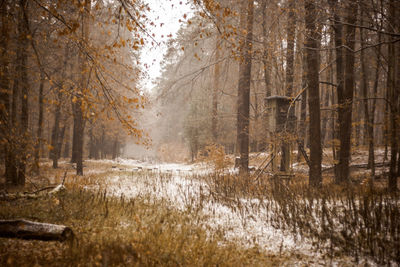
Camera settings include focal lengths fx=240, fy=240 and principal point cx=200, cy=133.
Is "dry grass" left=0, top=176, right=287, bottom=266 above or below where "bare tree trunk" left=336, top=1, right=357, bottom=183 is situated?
below

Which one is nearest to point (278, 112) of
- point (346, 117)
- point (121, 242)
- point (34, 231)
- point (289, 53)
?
point (346, 117)

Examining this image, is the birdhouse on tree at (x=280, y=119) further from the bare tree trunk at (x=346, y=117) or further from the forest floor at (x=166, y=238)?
the forest floor at (x=166, y=238)

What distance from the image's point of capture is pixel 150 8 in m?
4.54

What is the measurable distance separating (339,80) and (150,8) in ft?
18.9

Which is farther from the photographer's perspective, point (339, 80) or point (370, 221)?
point (339, 80)

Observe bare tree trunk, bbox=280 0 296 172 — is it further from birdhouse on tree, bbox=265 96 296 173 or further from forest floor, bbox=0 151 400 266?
forest floor, bbox=0 151 400 266

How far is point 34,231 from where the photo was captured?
3.10m

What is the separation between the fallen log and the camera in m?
3.09

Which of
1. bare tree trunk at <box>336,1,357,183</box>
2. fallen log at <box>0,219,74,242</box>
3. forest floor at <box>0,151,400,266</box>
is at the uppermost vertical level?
bare tree trunk at <box>336,1,357,183</box>

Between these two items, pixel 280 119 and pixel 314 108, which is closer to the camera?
pixel 314 108

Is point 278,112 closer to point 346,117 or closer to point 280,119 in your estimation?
point 280,119

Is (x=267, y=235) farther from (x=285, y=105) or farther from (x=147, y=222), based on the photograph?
(x=285, y=105)

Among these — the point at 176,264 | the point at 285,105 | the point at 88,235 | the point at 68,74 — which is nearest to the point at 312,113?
the point at 285,105

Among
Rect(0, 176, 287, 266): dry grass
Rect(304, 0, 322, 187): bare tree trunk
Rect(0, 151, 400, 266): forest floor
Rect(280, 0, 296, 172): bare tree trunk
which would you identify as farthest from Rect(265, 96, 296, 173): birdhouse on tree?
Rect(0, 176, 287, 266): dry grass
